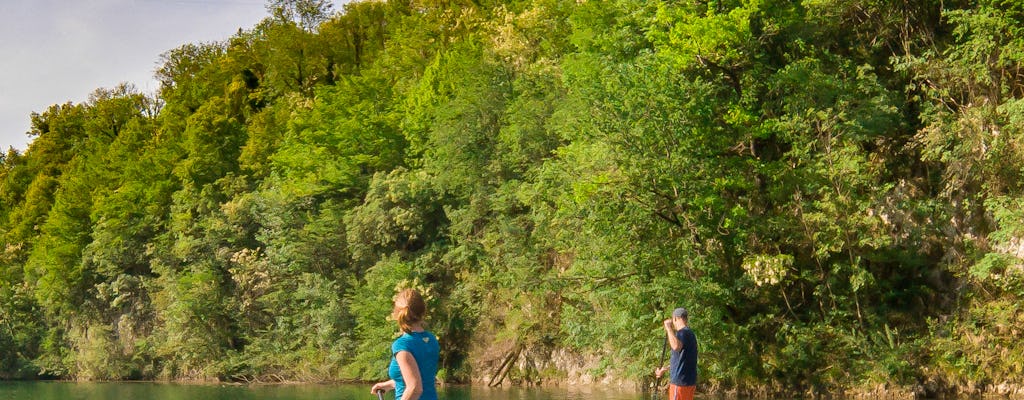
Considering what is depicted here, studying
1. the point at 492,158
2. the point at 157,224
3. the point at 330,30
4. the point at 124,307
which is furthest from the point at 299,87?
the point at 492,158

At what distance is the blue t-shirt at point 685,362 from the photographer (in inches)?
502

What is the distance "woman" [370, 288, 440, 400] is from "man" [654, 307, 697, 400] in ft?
19.2

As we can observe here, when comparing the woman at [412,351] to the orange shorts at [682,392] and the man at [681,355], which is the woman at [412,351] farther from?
the orange shorts at [682,392]

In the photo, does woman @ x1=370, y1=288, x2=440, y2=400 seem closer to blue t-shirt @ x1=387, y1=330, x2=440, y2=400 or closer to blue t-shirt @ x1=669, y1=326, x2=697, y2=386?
blue t-shirt @ x1=387, y1=330, x2=440, y2=400

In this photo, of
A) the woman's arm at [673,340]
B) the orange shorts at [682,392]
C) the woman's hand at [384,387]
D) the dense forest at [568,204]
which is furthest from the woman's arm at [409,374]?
the dense forest at [568,204]

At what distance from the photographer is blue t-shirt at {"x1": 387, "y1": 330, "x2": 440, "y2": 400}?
712cm

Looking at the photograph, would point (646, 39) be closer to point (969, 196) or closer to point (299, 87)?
point (969, 196)

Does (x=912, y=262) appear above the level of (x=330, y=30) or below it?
below

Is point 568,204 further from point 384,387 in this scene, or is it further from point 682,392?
point 384,387

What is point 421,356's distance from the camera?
720 cm

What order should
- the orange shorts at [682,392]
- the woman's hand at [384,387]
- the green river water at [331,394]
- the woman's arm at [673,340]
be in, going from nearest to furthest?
the woman's hand at [384,387] → the woman's arm at [673,340] → the orange shorts at [682,392] → the green river water at [331,394]

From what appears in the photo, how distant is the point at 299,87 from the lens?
5544 cm

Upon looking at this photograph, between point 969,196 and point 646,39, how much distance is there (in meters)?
8.79

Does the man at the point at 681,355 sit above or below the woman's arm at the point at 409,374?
below
